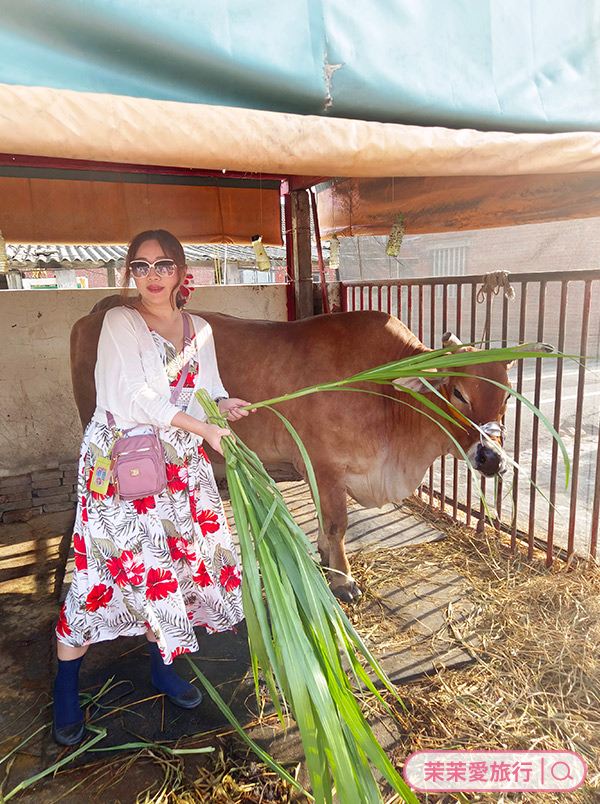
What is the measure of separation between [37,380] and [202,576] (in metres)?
3.06

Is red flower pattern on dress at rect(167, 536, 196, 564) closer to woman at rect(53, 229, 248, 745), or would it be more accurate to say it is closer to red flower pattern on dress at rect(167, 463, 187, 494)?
woman at rect(53, 229, 248, 745)

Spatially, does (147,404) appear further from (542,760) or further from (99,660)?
(542,760)

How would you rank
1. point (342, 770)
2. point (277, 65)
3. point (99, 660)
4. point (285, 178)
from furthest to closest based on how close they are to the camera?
point (285, 178) → point (99, 660) → point (277, 65) → point (342, 770)

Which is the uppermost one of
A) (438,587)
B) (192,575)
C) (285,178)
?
(285,178)

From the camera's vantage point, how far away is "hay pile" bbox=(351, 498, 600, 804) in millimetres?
2131

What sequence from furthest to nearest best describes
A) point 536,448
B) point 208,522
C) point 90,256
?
point 90,256, point 536,448, point 208,522

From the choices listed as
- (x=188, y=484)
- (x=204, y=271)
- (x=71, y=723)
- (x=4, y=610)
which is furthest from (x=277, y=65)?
(x=204, y=271)

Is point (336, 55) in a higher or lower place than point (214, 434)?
higher

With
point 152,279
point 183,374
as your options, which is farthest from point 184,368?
point 152,279

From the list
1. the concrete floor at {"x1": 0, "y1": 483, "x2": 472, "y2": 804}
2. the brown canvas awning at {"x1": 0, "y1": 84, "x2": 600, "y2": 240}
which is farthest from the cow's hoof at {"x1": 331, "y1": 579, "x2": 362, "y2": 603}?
the brown canvas awning at {"x1": 0, "y1": 84, "x2": 600, "y2": 240}

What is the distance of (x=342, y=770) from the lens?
4.25 feet

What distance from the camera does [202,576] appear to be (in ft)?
7.62

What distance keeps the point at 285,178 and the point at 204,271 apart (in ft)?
48.9

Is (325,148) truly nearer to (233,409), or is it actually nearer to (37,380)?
(233,409)
